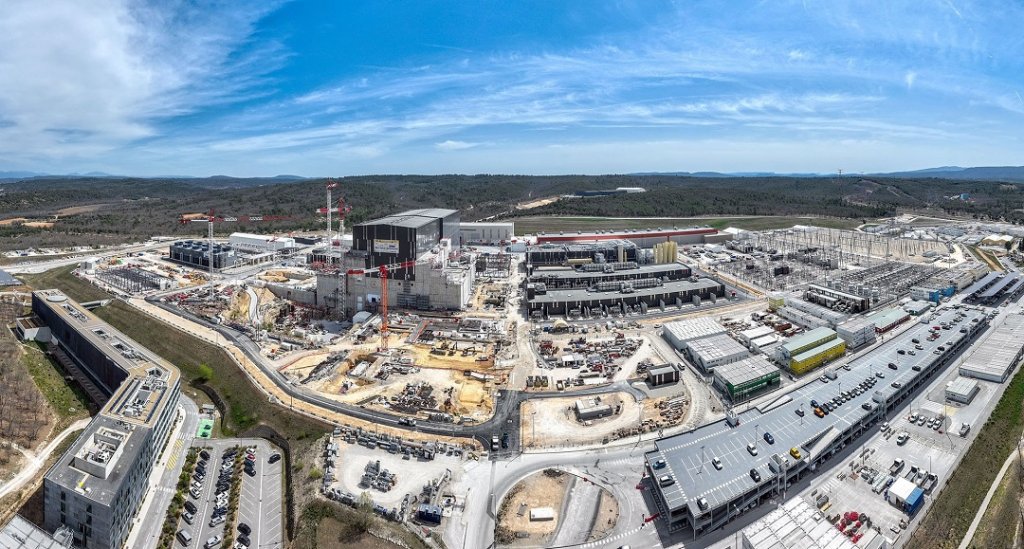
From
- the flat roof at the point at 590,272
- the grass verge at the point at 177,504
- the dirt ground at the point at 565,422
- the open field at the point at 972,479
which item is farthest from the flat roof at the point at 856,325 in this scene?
the grass verge at the point at 177,504


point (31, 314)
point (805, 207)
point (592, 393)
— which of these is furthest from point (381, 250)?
point (805, 207)

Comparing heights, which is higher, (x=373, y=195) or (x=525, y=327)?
(x=373, y=195)

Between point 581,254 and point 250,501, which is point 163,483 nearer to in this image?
point 250,501

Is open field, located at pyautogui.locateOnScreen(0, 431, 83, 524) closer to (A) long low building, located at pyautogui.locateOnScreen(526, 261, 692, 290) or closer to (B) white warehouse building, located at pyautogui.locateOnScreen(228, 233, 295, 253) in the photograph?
(A) long low building, located at pyautogui.locateOnScreen(526, 261, 692, 290)

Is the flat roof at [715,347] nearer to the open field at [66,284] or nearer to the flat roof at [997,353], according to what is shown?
the flat roof at [997,353]

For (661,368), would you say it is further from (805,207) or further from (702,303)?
(805,207)

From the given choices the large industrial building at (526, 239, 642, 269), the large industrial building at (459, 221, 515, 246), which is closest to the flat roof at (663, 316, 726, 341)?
the large industrial building at (526, 239, 642, 269)
